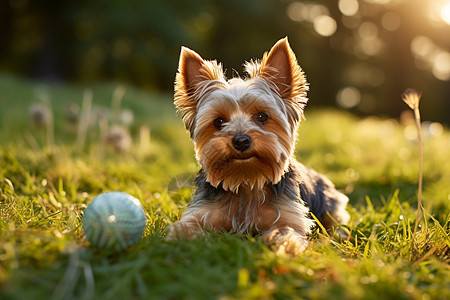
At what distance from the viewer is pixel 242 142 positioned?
3.48 m

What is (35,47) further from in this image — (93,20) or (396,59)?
(396,59)

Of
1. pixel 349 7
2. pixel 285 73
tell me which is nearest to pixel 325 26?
pixel 349 7

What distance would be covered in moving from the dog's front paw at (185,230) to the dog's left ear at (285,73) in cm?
150

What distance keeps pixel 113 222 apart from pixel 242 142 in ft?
3.96

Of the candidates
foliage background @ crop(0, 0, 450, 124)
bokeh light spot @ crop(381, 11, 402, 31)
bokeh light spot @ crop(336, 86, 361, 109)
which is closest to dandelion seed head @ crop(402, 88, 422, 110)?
foliage background @ crop(0, 0, 450, 124)

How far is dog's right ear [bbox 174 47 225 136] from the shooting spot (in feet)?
13.3

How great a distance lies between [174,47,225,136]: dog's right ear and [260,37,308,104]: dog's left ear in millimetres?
472

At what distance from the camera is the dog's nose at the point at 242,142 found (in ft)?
11.4

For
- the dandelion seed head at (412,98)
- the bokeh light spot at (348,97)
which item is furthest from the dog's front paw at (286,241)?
the bokeh light spot at (348,97)

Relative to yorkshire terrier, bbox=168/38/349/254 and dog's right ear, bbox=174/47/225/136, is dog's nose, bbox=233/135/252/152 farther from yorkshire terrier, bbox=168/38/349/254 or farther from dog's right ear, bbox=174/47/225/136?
dog's right ear, bbox=174/47/225/136

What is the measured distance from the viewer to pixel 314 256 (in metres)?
3.12

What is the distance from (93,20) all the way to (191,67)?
936 inches

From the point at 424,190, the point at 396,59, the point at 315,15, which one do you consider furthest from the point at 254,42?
the point at 424,190

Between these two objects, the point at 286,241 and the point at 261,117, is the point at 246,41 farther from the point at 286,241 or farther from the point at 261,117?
the point at 286,241
